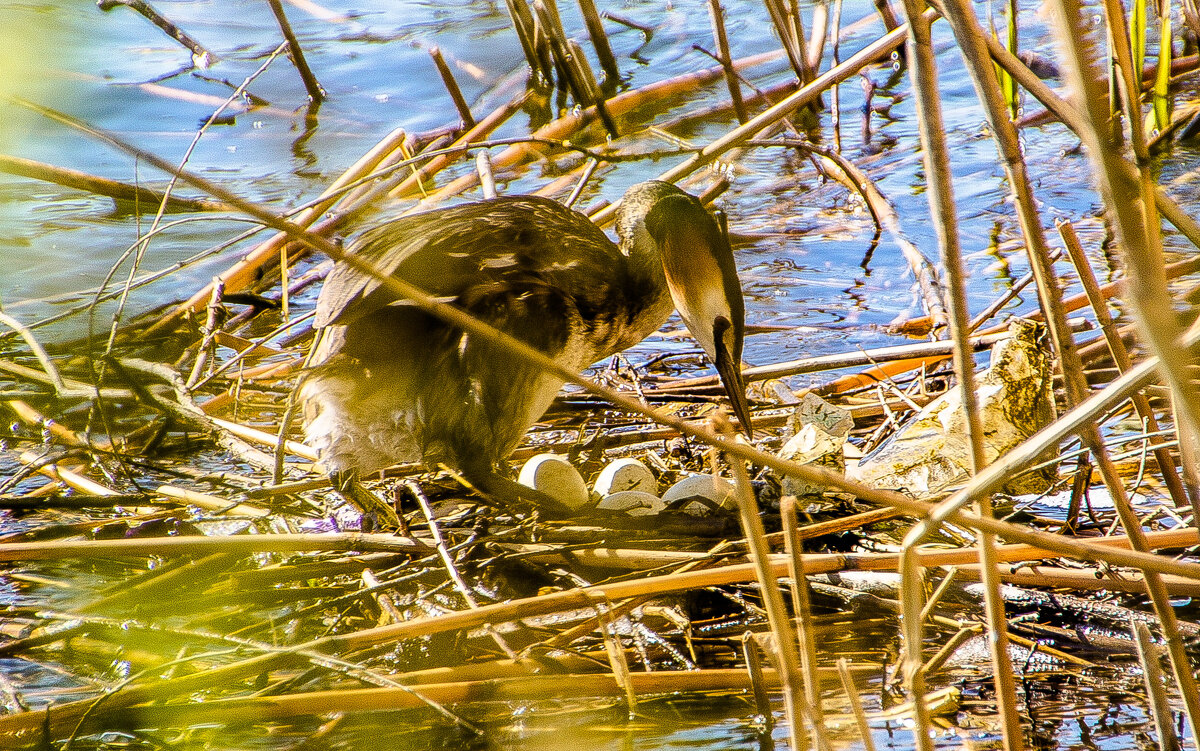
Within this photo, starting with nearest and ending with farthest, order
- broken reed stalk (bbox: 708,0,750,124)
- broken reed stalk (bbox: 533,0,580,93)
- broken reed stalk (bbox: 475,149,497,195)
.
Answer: broken reed stalk (bbox: 475,149,497,195), broken reed stalk (bbox: 708,0,750,124), broken reed stalk (bbox: 533,0,580,93)

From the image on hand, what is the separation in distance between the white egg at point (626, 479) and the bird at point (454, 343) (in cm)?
20

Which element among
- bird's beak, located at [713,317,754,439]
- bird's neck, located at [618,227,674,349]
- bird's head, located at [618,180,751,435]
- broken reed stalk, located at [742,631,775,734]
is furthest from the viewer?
bird's neck, located at [618,227,674,349]

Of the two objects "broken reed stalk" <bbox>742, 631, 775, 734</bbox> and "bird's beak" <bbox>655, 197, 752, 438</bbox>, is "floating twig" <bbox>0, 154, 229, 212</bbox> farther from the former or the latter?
"broken reed stalk" <bbox>742, 631, 775, 734</bbox>

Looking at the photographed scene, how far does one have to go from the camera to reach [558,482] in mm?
2709

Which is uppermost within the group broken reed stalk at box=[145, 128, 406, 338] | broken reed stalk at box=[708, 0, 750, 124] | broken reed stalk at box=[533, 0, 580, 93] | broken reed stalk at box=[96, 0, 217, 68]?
broken reed stalk at box=[96, 0, 217, 68]

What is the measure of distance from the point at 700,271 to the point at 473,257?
0.87 m

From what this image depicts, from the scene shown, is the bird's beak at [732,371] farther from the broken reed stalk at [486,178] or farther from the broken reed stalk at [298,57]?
the broken reed stalk at [298,57]

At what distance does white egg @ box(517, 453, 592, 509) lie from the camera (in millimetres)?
2707

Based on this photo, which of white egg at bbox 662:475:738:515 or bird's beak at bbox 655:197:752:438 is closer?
white egg at bbox 662:475:738:515

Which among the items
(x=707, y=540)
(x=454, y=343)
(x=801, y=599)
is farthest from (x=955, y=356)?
(x=454, y=343)

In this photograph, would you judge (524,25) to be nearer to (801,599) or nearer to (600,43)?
(600,43)

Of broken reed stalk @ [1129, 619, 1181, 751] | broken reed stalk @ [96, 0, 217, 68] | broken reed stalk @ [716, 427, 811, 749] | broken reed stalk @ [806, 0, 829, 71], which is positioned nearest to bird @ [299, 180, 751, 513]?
broken reed stalk @ [716, 427, 811, 749]

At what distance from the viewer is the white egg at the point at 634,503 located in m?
2.60

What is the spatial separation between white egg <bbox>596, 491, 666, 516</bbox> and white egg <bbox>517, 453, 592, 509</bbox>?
0.12 meters
